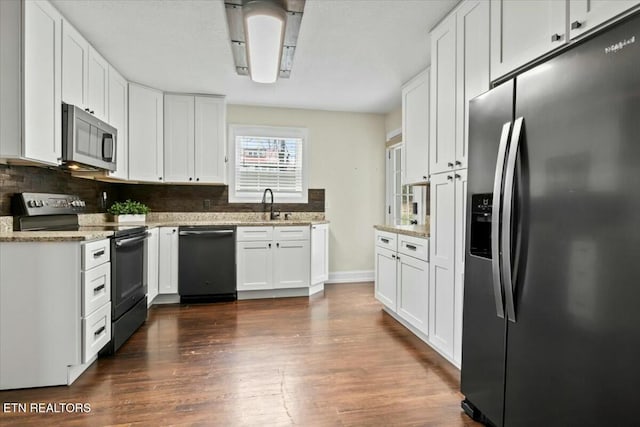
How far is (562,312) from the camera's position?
49.7 inches

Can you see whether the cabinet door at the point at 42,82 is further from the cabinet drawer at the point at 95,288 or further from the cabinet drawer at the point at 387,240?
the cabinet drawer at the point at 387,240

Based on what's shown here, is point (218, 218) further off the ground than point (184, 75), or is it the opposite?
point (184, 75)

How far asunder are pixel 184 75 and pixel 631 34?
3.67 meters

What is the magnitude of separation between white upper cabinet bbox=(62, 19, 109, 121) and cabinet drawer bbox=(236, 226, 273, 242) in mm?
1799

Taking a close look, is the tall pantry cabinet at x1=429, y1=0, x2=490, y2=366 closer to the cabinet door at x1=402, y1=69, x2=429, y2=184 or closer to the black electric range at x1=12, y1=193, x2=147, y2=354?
the cabinet door at x1=402, y1=69, x2=429, y2=184

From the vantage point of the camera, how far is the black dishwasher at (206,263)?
13.2 feet

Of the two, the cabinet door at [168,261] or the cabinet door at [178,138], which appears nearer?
the cabinet door at [168,261]

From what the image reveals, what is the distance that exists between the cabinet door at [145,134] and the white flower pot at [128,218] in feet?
1.44

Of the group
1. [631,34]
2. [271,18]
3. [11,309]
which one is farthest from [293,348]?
[631,34]

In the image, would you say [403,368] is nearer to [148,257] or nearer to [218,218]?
[148,257]

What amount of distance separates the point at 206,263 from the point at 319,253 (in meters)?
1.41

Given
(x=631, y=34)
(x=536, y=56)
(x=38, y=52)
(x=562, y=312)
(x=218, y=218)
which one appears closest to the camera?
(x=631, y=34)

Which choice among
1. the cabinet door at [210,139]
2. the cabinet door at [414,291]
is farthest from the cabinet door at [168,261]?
the cabinet door at [414,291]

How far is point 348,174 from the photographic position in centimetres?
520
